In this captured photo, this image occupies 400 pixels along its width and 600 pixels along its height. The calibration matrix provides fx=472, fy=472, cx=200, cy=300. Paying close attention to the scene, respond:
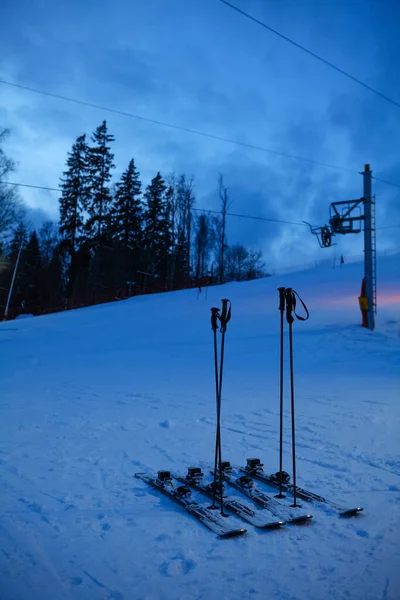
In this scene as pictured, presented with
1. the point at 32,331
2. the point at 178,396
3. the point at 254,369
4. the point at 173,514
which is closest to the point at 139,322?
the point at 32,331

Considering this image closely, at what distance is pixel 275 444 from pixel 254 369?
5.99 m

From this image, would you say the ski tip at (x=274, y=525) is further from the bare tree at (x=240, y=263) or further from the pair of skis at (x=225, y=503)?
the bare tree at (x=240, y=263)

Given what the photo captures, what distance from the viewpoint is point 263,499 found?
464cm

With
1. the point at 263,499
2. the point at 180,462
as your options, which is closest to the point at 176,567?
the point at 263,499

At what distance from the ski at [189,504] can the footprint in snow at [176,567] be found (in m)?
0.46

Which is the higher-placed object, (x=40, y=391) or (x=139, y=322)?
(x=139, y=322)

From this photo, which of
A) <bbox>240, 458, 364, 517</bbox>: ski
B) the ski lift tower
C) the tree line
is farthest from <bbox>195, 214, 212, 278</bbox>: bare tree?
<bbox>240, 458, 364, 517</bbox>: ski

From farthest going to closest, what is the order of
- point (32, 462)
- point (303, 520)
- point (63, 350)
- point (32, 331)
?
point (32, 331), point (63, 350), point (32, 462), point (303, 520)

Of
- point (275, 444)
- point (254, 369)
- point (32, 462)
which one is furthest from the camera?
point (254, 369)

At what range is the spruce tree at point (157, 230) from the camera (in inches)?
2128

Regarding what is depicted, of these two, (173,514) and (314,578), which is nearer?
(314,578)

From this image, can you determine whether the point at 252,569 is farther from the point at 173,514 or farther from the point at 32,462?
the point at 32,462

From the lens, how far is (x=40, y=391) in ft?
34.7

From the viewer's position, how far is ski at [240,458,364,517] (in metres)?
4.37
